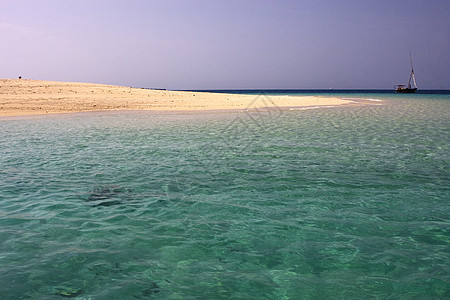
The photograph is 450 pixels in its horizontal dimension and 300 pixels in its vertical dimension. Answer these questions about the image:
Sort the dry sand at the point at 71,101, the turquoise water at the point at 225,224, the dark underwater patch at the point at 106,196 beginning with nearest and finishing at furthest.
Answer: the turquoise water at the point at 225,224 → the dark underwater patch at the point at 106,196 → the dry sand at the point at 71,101

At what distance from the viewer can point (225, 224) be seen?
6.57 m

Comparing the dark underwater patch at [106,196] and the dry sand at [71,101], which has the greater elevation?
the dry sand at [71,101]

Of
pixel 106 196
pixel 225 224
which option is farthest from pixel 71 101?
pixel 225 224

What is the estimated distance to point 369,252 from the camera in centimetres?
546

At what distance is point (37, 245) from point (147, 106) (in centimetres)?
3291

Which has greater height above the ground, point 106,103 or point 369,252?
point 106,103

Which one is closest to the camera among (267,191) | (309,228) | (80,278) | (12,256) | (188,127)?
(80,278)

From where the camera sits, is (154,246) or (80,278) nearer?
(80,278)

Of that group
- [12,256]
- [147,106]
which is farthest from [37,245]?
[147,106]

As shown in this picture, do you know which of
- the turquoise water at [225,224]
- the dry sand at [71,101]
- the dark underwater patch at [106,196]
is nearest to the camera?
Result: the turquoise water at [225,224]

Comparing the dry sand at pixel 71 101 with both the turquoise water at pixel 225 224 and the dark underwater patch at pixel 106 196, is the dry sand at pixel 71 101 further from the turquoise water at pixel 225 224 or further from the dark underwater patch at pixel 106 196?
the dark underwater patch at pixel 106 196

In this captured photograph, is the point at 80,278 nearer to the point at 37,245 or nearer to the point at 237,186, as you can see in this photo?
the point at 37,245

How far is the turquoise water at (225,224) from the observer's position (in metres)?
4.66

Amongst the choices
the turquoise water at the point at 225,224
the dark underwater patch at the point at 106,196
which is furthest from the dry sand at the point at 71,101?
the dark underwater patch at the point at 106,196
